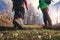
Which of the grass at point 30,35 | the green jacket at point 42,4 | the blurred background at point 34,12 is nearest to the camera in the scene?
the grass at point 30,35

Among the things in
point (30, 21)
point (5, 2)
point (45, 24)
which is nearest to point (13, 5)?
point (5, 2)

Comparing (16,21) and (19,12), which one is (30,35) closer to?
(16,21)

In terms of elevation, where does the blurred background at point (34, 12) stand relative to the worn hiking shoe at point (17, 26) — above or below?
above

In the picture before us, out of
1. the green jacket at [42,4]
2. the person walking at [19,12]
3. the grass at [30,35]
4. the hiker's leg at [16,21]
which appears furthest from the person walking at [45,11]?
the hiker's leg at [16,21]

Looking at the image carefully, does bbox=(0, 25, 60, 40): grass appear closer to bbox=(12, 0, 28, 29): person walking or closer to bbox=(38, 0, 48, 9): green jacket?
bbox=(12, 0, 28, 29): person walking

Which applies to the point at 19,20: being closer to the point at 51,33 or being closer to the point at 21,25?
the point at 21,25

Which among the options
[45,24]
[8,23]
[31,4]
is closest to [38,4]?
[31,4]

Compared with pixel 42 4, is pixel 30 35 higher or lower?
lower

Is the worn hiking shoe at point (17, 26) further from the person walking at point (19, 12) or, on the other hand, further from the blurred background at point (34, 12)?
the blurred background at point (34, 12)

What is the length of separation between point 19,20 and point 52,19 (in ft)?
2.47

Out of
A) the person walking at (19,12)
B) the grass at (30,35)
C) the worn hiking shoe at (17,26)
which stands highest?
the person walking at (19,12)

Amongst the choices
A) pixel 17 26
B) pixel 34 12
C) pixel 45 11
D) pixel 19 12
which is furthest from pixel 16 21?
pixel 45 11

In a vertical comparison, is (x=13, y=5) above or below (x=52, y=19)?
above

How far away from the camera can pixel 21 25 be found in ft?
16.6
